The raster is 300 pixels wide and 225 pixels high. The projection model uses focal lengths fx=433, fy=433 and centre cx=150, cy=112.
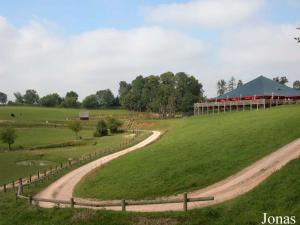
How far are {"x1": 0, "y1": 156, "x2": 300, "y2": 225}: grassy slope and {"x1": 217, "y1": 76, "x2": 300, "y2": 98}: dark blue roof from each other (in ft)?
179

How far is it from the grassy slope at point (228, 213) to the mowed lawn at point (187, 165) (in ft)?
17.8

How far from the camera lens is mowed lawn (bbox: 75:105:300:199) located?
27688 mm

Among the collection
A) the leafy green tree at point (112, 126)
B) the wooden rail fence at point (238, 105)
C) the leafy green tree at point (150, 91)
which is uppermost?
the leafy green tree at point (150, 91)

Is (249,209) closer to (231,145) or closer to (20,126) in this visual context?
(231,145)

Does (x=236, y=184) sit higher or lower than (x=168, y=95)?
lower

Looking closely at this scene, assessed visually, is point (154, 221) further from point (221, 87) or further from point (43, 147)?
point (221, 87)

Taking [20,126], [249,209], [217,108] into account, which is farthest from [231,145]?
[20,126]

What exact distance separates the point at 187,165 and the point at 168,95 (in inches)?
4541

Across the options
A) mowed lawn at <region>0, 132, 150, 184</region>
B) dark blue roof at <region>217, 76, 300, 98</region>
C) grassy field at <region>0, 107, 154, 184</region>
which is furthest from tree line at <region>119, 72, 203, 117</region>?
mowed lawn at <region>0, 132, 150, 184</region>

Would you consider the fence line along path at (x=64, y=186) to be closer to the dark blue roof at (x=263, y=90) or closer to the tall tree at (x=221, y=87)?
the dark blue roof at (x=263, y=90)

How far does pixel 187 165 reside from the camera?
31.2 m

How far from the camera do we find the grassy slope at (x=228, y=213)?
728 inches

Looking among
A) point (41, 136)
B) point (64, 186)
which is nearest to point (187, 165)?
point (64, 186)

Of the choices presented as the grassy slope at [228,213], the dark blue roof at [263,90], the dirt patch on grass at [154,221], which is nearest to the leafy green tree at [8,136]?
the dark blue roof at [263,90]
